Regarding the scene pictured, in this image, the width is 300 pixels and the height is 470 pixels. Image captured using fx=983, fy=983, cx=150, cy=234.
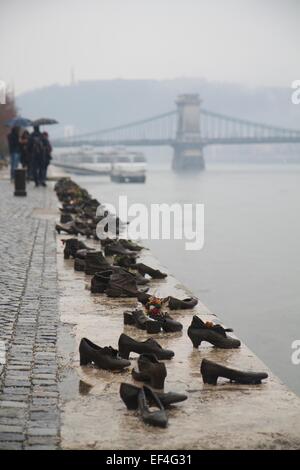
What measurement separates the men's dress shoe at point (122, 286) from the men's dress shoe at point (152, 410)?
3631 mm

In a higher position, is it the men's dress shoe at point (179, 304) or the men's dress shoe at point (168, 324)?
the men's dress shoe at point (168, 324)

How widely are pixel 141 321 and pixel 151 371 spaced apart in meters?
1.72

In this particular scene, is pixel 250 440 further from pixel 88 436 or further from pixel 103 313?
pixel 103 313

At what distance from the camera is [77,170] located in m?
81.6

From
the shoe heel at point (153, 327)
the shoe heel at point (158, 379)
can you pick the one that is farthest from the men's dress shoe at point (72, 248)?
the shoe heel at point (158, 379)

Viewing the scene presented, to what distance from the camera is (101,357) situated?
596cm

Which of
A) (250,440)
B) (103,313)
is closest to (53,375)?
(250,440)

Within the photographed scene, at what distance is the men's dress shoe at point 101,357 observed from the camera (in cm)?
596

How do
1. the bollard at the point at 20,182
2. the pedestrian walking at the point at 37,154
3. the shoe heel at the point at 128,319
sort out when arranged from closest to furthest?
the shoe heel at the point at 128,319, the bollard at the point at 20,182, the pedestrian walking at the point at 37,154

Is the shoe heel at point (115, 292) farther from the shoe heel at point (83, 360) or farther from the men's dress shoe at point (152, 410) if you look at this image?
the men's dress shoe at point (152, 410)

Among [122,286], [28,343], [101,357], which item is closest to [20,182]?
[122,286]

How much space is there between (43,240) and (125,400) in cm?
925

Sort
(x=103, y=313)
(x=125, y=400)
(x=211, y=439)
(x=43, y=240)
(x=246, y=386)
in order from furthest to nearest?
(x=43, y=240)
(x=103, y=313)
(x=246, y=386)
(x=125, y=400)
(x=211, y=439)

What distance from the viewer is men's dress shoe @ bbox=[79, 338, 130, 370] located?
5957mm
